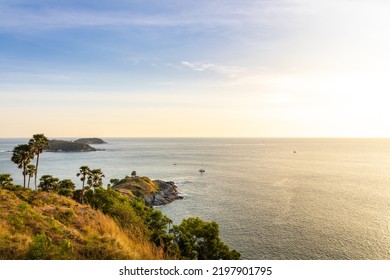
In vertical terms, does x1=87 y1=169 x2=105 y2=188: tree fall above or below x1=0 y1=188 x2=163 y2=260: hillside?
below

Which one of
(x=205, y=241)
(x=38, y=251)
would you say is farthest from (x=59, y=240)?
(x=205, y=241)

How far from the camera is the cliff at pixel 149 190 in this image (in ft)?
244

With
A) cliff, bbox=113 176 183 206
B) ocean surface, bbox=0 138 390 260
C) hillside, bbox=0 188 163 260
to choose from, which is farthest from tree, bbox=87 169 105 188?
hillside, bbox=0 188 163 260

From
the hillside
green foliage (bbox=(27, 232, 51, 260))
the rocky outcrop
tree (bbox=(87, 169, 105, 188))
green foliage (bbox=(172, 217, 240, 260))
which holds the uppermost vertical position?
green foliage (bbox=(27, 232, 51, 260))

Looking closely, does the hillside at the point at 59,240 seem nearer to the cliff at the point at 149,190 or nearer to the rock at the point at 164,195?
the cliff at the point at 149,190

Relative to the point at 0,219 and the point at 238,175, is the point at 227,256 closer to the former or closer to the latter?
the point at 0,219

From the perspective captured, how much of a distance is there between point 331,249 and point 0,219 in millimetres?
46774

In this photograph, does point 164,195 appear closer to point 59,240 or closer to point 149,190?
point 149,190

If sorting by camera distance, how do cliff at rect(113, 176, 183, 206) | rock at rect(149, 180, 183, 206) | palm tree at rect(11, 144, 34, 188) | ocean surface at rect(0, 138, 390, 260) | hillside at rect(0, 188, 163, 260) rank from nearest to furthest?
hillside at rect(0, 188, 163, 260) → ocean surface at rect(0, 138, 390, 260) → palm tree at rect(11, 144, 34, 188) → cliff at rect(113, 176, 183, 206) → rock at rect(149, 180, 183, 206)

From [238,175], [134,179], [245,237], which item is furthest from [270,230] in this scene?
[238,175]

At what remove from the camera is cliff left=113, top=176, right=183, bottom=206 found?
7431cm

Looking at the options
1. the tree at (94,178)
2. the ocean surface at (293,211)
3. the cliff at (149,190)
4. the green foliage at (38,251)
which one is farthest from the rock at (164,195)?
the green foliage at (38,251)

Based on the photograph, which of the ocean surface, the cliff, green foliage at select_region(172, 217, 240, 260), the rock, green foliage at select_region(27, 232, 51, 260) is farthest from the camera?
the rock

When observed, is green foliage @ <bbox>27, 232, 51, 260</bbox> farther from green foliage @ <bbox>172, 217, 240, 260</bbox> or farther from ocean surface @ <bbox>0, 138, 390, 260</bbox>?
ocean surface @ <bbox>0, 138, 390, 260</bbox>
